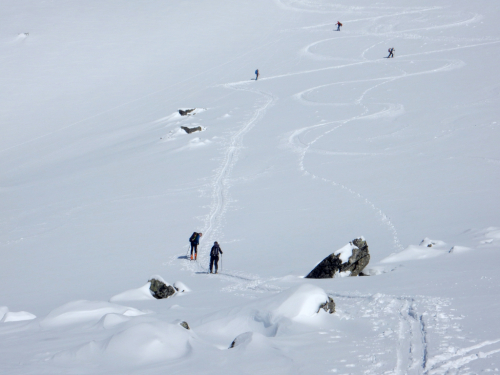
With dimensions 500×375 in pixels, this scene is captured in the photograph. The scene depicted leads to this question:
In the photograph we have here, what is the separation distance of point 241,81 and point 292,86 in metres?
4.88

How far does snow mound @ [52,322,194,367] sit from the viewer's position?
234 inches

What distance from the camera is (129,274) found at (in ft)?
44.9

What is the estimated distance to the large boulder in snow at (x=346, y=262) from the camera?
1064 centimetres

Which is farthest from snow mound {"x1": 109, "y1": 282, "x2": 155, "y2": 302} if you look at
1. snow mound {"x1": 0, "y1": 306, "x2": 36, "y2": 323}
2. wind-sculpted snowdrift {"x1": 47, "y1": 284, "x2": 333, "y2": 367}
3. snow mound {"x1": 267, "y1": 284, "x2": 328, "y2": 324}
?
snow mound {"x1": 267, "y1": 284, "x2": 328, "y2": 324}

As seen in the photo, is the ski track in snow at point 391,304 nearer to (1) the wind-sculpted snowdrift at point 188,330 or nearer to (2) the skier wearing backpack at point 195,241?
(2) the skier wearing backpack at point 195,241

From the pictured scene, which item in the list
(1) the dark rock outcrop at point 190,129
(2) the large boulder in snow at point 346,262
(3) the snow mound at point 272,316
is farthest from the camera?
(1) the dark rock outcrop at point 190,129

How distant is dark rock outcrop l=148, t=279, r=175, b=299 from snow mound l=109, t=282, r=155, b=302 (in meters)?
0.09

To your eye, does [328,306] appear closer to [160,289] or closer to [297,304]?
[297,304]

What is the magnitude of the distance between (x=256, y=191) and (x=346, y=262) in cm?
937

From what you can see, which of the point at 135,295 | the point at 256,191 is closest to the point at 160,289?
the point at 135,295

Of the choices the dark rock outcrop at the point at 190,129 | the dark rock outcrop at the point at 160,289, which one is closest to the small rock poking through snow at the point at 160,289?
the dark rock outcrop at the point at 160,289

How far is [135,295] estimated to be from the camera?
10.8 meters

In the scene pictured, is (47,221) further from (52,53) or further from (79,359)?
(52,53)

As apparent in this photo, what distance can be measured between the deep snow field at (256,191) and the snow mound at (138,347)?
2cm
